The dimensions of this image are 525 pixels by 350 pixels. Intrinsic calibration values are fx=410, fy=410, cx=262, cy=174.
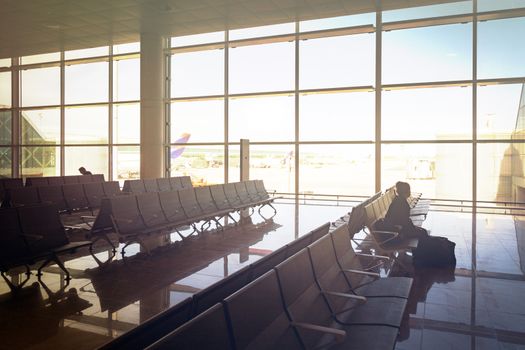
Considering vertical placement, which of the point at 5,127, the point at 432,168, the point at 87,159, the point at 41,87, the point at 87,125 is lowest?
the point at 432,168

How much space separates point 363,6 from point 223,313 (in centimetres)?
1094

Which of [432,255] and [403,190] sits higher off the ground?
[403,190]

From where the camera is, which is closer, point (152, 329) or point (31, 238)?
point (152, 329)

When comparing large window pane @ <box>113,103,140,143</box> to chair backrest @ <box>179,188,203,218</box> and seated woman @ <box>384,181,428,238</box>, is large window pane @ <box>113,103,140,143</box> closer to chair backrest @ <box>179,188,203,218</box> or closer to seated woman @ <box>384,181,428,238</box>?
chair backrest @ <box>179,188,203,218</box>

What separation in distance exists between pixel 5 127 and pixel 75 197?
1347 centimetres

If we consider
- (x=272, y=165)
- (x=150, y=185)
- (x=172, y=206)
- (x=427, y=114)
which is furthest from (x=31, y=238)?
(x=427, y=114)

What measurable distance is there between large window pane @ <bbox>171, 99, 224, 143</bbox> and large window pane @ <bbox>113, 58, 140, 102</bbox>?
1.71m

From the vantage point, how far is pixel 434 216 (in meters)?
9.76

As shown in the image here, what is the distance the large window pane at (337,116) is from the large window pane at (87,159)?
7.78m

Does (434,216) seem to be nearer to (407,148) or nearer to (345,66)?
(407,148)

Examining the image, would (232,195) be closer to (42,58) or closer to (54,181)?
(54,181)

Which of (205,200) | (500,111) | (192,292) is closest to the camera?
(192,292)

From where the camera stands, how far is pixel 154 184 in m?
10.2

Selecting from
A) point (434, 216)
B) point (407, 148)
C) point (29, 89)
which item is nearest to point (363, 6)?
point (407, 148)
